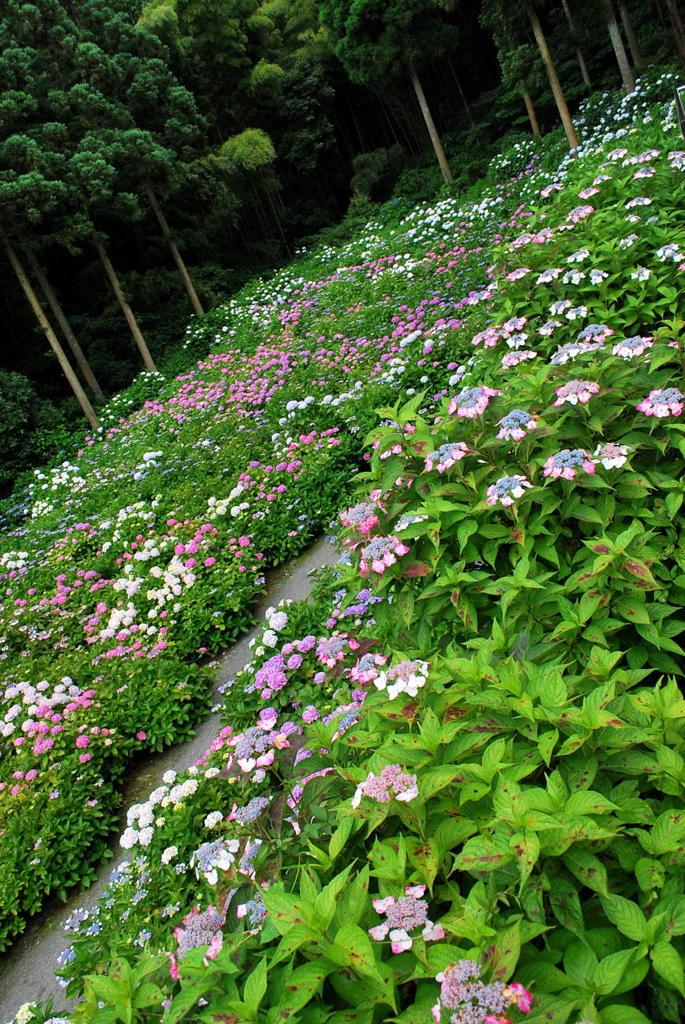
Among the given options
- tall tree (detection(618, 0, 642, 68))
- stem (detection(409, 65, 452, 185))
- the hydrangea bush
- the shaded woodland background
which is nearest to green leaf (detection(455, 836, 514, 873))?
the hydrangea bush

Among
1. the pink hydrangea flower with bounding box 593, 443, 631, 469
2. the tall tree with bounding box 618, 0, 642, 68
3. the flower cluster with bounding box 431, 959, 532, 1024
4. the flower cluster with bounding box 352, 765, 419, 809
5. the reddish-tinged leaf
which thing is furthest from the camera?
the tall tree with bounding box 618, 0, 642, 68

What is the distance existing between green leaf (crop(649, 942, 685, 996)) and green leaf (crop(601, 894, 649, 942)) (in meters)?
0.03

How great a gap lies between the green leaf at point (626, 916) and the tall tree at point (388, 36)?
1704cm

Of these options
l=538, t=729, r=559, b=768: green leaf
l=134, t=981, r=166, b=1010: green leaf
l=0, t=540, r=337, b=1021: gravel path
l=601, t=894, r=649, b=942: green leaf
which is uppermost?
l=538, t=729, r=559, b=768: green leaf

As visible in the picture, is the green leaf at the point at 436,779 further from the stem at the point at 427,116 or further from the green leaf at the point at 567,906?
the stem at the point at 427,116

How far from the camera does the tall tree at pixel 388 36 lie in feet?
47.1

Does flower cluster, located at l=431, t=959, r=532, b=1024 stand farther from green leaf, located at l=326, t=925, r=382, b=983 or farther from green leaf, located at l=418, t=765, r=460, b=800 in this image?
green leaf, located at l=418, t=765, r=460, b=800

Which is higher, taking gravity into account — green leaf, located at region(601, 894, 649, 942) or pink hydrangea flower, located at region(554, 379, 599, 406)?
pink hydrangea flower, located at region(554, 379, 599, 406)

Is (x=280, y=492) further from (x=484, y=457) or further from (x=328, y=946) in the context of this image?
(x=328, y=946)

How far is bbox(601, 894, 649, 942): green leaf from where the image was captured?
102 cm

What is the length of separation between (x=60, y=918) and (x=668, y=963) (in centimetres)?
335

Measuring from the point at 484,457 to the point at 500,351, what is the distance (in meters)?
1.65

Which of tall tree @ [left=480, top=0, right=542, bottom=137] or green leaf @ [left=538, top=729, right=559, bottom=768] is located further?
tall tree @ [left=480, top=0, right=542, bottom=137]

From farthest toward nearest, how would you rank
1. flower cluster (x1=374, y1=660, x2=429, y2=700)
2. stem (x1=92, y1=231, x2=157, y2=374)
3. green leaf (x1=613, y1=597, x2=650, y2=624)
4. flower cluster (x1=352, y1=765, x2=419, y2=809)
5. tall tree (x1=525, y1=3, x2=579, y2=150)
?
stem (x1=92, y1=231, x2=157, y2=374) < tall tree (x1=525, y1=3, x2=579, y2=150) < green leaf (x1=613, y1=597, x2=650, y2=624) < flower cluster (x1=374, y1=660, x2=429, y2=700) < flower cluster (x1=352, y1=765, x2=419, y2=809)
